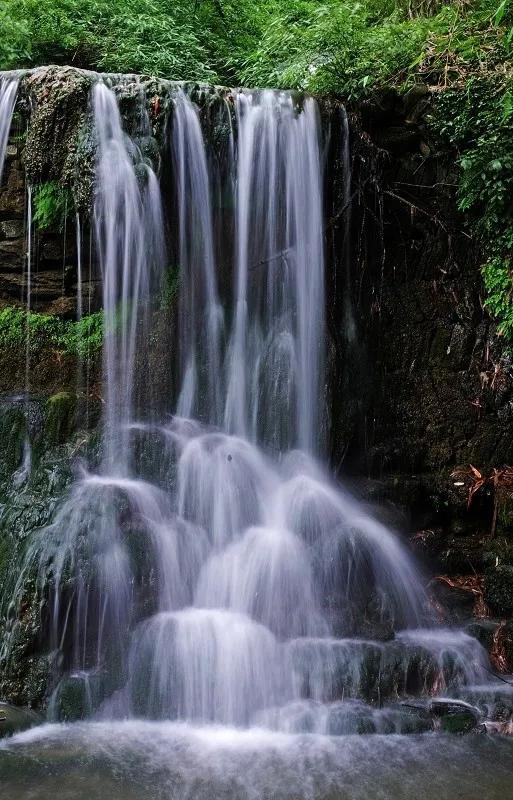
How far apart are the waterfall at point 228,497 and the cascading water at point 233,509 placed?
0.02 meters

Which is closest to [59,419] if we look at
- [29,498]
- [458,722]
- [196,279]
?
[29,498]

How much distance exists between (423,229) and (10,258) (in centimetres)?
466

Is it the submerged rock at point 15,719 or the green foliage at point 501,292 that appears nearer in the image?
the submerged rock at point 15,719

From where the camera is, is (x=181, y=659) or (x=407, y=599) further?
(x=407, y=599)

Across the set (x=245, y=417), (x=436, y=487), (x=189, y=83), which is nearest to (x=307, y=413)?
(x=245, y=417)

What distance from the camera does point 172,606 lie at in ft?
18.0

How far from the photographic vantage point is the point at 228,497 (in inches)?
249

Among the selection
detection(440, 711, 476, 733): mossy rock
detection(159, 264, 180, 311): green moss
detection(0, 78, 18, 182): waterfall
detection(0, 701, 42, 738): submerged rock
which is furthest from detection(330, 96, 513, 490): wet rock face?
detection(0, 701, 42, 738): submerged rock

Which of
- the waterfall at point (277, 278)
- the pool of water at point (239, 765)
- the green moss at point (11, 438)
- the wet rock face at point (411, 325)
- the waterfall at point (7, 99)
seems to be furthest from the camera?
the wet rock face at point (411, 325)

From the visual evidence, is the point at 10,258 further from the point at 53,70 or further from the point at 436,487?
the point at 436,487

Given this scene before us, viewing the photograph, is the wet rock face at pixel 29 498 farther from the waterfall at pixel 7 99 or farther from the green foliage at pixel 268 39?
the green foliage at pixel 268 39

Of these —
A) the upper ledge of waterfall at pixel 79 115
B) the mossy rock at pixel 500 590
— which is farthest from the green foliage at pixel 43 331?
the mossy rock at pixel 500 590

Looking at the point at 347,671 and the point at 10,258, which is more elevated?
the point at 10,258

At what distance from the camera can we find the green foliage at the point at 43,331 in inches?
302
